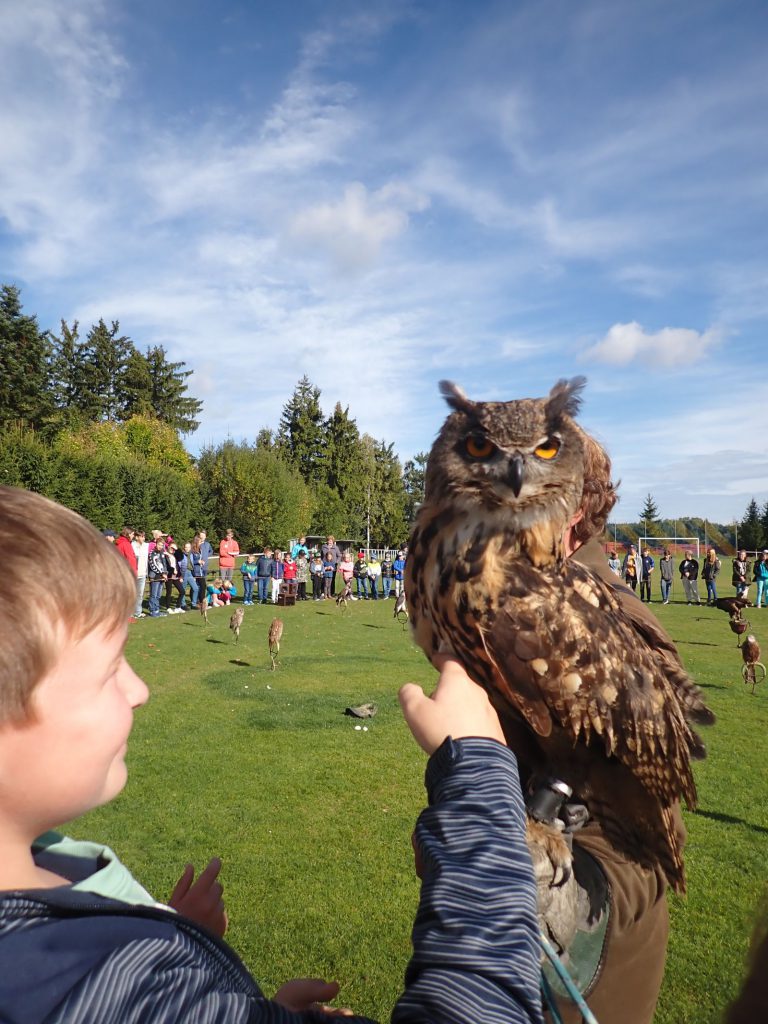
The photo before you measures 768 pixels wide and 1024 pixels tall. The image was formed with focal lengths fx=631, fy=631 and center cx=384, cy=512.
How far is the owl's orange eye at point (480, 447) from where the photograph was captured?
2.26 metres

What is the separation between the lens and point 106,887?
3.47 ft

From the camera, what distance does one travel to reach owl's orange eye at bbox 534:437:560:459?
2.30 m

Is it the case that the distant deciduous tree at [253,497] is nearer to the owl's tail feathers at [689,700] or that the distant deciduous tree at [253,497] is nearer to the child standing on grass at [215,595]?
the child standing on grass at [215,595]

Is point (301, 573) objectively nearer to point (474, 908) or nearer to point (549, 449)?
point (549, 449)

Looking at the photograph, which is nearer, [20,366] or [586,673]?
[586,673]

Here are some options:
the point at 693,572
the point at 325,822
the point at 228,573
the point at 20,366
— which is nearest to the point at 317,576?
the point at 228,573

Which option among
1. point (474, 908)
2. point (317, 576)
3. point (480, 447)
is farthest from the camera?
point (317, 576)

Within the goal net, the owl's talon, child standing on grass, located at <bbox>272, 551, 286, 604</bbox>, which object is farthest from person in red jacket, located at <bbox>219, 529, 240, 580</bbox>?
the goal net

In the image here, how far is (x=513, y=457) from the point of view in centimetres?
221

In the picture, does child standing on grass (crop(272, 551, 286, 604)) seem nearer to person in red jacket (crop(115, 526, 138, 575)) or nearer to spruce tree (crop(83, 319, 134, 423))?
person in red jacket (crop(115, 526, 138, 575))

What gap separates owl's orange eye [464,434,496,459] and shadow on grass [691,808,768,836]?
553 cm

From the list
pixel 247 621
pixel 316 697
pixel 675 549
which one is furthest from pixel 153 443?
pixel 316 697

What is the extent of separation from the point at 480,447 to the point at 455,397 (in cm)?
34

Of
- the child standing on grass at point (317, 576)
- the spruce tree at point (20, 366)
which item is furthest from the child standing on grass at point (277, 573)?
the spruce tree at point (20, 366)
